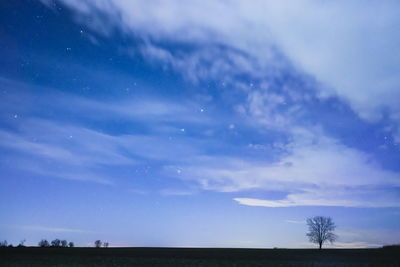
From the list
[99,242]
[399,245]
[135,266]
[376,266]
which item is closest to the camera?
[376,266]

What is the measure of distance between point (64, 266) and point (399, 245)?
99.1 meters

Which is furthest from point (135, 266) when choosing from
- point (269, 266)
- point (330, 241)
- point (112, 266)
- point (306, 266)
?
point (330, 241)

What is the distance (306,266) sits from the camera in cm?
4122

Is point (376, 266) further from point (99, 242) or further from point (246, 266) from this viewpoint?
point (99, 242)

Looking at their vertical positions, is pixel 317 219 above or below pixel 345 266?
above

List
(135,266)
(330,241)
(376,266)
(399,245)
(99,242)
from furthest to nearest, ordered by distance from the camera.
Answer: (99,242), (330,241), (399,245), (135,266), (376,266)

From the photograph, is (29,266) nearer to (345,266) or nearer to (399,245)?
(345,266)

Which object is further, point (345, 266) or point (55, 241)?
point (55, 241)

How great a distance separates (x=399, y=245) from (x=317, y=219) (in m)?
24.7

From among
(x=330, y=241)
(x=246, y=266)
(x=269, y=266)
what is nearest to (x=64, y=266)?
(x=246, y=266)

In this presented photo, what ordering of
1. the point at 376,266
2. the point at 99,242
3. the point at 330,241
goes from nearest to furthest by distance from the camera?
the point at 376,266
the point at 330,241
the point at 99,242

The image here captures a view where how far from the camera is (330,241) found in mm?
114000

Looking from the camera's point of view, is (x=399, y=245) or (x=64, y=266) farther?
(x=399, y=245)

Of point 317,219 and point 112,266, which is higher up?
point 317,219
